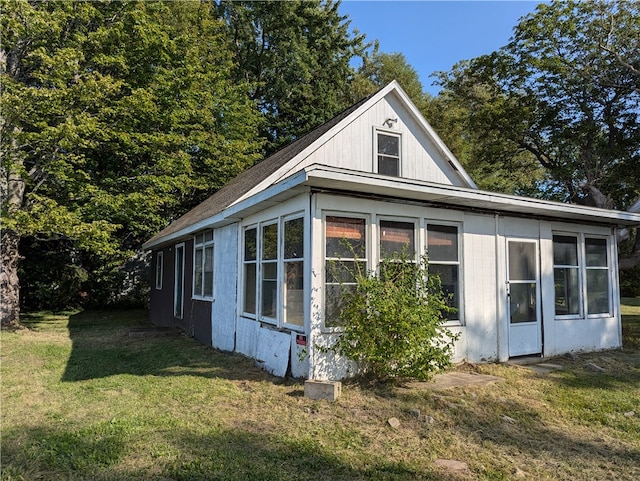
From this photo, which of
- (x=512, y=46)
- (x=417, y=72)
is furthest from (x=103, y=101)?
(x=417, y=72)

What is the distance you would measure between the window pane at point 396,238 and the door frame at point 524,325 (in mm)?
2057

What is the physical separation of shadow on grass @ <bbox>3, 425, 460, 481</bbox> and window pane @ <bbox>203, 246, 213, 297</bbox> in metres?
5.43

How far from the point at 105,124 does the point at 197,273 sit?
6080mm

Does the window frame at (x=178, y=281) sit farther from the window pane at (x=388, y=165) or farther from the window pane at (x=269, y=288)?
the window pane at (x=388, y=165)

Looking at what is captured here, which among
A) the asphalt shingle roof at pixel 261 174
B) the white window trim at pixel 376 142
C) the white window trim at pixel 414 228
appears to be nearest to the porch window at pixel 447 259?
the white window trim at pixel 414 228

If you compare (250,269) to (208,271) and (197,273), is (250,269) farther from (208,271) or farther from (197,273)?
(197,273)

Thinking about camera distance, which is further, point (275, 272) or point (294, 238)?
point (275, 272)

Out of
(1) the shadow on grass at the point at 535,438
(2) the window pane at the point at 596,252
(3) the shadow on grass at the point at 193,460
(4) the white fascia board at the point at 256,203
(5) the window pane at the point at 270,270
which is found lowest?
(1) the shadow on grass at the point at 535,438

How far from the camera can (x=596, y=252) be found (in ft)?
28.0

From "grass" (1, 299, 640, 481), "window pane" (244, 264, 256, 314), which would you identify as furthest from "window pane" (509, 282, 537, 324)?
"window pane" (244, 264, 256, 314)

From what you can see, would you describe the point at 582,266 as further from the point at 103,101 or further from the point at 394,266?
the point at 103,101

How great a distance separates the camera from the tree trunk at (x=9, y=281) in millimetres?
11797

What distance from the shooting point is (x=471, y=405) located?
485cm

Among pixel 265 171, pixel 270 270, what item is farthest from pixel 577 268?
pixel 265 171
